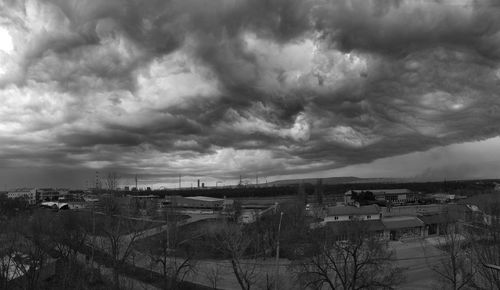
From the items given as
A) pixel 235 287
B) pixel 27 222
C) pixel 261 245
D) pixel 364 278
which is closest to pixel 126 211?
pixel 27 222

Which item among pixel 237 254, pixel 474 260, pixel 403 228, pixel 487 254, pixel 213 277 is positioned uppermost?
pixel 487 254

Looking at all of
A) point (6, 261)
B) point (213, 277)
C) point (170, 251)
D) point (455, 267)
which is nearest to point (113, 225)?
point (170, 251)

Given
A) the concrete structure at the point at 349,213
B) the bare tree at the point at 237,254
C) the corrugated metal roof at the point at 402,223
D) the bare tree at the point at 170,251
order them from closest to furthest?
the bare tree at the point at 237,254 → the bare tree at the point at 170,251 → the corrugated metal roof at the point at 402,223 → the concrete structure at the point at 349,213

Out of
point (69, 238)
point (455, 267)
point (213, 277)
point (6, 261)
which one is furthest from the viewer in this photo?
point (69, 238)

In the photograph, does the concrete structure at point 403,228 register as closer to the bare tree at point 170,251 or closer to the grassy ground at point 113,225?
the bare tree at point 170,251

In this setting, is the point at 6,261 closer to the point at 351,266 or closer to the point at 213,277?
the point at 213,277

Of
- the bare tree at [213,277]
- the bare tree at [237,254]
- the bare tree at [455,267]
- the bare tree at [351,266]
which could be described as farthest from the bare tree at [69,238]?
the bare tree at [455,267]

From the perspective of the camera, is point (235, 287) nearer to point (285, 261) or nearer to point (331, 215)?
point (285, 261)

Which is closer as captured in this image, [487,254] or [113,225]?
[487,254]
